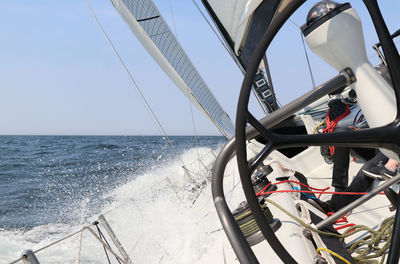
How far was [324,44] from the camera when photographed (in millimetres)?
840

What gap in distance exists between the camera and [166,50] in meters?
5.22

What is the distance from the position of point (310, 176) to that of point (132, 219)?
2.82 m

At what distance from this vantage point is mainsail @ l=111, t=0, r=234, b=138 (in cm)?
486

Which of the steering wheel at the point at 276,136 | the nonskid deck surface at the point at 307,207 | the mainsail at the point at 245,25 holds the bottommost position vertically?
the nonskid deck surface at the point at 307,207

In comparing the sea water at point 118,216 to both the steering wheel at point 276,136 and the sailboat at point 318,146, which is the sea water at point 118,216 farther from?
the steering wheel at point 276,136

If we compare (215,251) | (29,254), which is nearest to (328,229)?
(215,251)

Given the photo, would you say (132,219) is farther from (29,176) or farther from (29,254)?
(29,176)

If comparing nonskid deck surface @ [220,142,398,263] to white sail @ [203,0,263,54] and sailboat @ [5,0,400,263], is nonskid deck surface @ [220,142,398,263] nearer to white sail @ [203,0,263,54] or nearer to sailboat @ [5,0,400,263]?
sailboat @ [5,0,400,263]

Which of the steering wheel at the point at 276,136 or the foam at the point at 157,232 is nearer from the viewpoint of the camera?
the steering wheel at the point at 276,136

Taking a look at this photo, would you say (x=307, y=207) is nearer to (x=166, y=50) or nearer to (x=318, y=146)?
(x=318, y=146)

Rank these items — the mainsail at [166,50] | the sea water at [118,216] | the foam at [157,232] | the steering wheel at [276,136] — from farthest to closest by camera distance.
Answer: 1. the mainsail at [166,50]
2. the sea water at [118,216]
3. the foam at [157,232]
4. the steering wheel at [276,136]

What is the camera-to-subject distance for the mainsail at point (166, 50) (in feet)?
16.0

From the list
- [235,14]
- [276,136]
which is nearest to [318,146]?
[276,136]

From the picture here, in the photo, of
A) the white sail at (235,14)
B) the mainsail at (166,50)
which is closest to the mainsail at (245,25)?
the white sail at (235,14)
